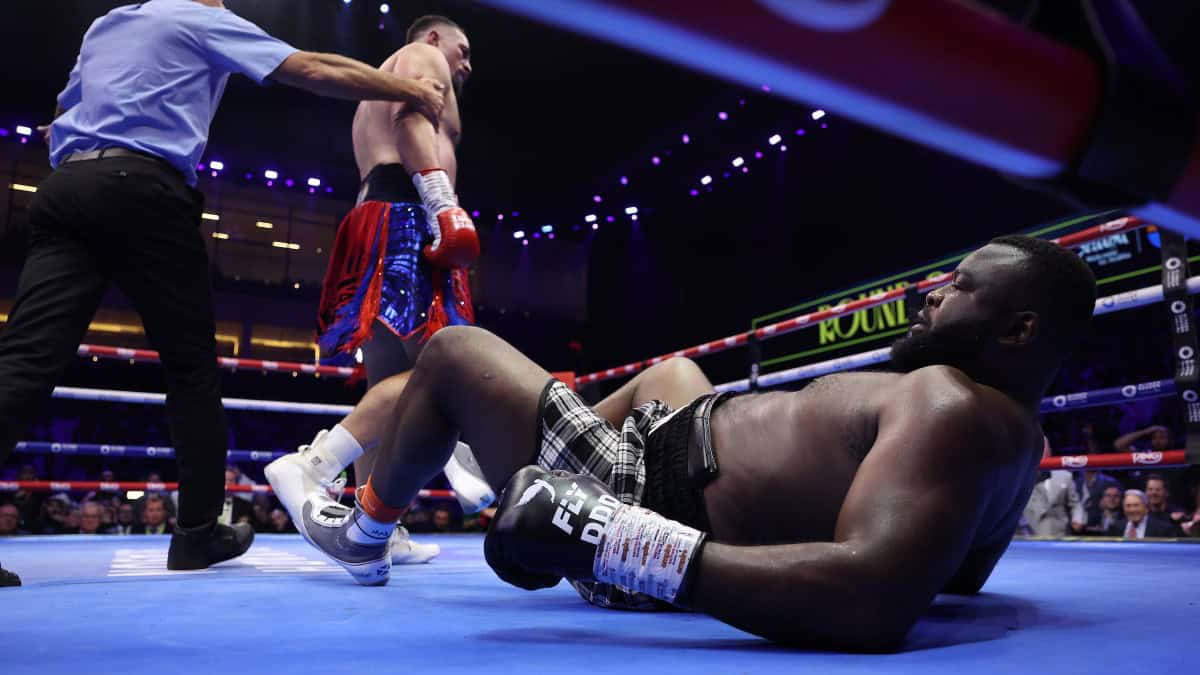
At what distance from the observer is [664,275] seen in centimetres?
1080

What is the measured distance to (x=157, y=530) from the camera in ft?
19.2

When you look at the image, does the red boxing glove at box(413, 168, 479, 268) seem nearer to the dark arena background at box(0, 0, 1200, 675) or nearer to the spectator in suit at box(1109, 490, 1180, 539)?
the dark arena background at box(0, 0, 1200, 675)

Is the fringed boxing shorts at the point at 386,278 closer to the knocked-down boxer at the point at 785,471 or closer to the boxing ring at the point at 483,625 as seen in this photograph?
the boxing ring at the point at 483,625

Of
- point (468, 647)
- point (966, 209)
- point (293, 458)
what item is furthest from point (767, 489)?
point (966, 209)

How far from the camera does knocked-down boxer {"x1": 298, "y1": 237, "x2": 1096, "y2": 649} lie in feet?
3.01

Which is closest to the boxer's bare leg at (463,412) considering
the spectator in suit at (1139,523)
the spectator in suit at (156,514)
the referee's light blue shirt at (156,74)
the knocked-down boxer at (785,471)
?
the knocked-down boxer at (785,471)

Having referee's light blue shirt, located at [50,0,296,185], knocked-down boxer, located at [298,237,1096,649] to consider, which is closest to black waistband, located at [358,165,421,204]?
referee's light blue shirt, located at [50,0,296,185]

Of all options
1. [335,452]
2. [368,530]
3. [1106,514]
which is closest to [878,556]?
[368,530]

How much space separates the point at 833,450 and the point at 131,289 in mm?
1488

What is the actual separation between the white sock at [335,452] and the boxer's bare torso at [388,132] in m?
0.74

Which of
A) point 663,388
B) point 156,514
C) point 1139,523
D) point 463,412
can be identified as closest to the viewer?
point 463,412

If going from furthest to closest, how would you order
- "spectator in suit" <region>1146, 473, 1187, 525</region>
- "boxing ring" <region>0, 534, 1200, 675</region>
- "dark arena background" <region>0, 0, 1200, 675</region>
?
1. "spectator in suit" <region>1146, 473, 1187, 525</region>
2. "boxing ring" <region>0, 534, 1200, 675</region>
3. "dark arena background" <region>0, 0, 1200, 675</region>

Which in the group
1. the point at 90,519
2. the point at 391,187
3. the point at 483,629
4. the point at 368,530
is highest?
the point at 391,187

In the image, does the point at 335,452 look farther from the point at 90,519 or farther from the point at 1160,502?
the point at 90,519
